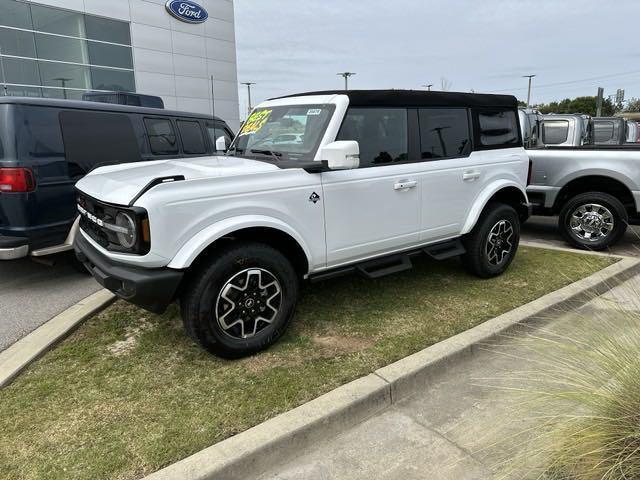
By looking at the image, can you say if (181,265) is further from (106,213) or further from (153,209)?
(106,213)

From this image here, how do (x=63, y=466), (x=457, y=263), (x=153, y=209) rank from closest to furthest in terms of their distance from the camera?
1. (x=63, y=466)
2. (x=153, y=209)
3. (x=457, y=263)

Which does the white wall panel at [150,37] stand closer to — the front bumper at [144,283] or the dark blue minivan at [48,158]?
the dark blue minivan at [48,158]

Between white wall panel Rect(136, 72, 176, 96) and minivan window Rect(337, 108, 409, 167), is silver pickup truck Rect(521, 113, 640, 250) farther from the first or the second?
white wall panel Rect(136, 72, 176, 96)

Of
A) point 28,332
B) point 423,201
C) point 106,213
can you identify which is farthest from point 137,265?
point 423,201

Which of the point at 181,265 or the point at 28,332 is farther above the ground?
the point at 181,265

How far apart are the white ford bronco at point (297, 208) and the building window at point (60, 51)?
20923 mm

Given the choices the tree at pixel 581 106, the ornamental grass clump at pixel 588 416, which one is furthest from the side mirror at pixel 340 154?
the tree at pixel 581 106

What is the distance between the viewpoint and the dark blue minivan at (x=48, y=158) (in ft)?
15.3

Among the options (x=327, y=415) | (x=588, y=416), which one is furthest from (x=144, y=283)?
(x=588, y=416)

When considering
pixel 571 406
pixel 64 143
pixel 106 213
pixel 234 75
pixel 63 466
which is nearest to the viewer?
pixel 571 406

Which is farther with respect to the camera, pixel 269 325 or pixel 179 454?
pixel 269 325

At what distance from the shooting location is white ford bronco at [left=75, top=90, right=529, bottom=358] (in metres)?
3.07

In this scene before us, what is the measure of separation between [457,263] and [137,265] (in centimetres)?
393

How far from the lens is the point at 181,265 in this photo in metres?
3.00
